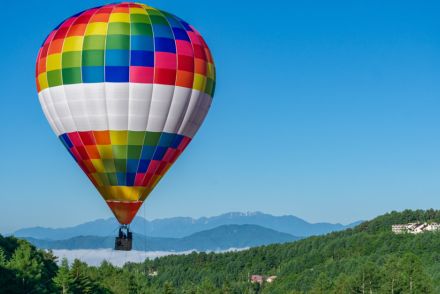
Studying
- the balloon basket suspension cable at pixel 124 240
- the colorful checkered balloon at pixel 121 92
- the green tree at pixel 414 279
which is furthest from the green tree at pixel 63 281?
the green tree at pixel 414 279

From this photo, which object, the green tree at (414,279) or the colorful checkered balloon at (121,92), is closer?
the colorful checkered balloon at (121,92)

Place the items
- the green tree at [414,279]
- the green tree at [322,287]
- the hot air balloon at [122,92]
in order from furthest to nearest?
1. the green tree at [322,287]
2. the green tree at [414,279]
3. the hot air balloon at [122,92]

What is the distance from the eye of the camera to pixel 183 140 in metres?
56.2

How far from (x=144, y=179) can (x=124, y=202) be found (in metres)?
2.18

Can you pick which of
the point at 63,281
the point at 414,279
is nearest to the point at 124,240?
the point at 63,281

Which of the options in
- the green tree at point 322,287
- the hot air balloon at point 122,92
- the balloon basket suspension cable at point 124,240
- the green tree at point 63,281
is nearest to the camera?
the balloon basket suspension cable at point 124,240

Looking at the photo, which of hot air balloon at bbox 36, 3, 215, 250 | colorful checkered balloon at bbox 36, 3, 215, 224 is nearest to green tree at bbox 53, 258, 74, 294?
colorful checkered balloon at bbox 36, 3, 215, 224

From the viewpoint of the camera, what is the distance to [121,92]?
5216 centimetres

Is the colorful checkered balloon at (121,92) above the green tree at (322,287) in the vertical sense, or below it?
above

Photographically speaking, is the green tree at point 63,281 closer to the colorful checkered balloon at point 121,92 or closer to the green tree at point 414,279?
the colorful checkered balloon at point 121,92

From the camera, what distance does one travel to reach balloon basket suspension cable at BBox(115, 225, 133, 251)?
50656mm

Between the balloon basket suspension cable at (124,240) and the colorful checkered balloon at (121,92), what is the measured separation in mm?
1086

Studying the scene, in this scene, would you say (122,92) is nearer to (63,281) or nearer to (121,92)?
(121,92)

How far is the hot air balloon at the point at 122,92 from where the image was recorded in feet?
172
